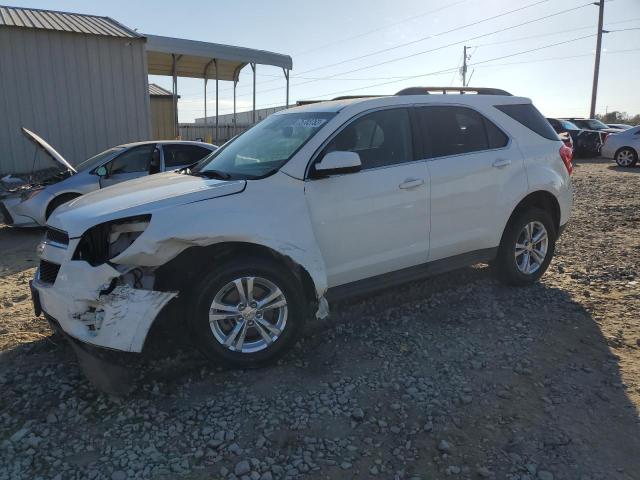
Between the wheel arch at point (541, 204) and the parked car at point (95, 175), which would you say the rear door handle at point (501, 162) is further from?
the parked car at point (95, 175)

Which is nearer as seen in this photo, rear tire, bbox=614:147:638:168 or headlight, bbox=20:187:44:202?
headlight, bbox=20:187:44:202

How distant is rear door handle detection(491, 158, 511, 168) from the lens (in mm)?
4555

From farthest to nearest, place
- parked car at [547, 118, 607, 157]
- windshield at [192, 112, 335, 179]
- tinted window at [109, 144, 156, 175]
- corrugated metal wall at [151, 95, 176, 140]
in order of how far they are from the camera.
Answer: corrugated metal wall at [151, 95, 176, 140]
parked car at [547, 118, 607, 157]
tinted window at [109, 144, 156, 175]
windshield at [192, 112, 335, 179]

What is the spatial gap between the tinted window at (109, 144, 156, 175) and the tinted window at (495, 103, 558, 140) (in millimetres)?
5764

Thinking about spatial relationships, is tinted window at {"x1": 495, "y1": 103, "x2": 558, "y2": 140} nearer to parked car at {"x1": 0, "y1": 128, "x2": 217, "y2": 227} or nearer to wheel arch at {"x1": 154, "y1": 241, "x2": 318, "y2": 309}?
wheel arch at {"x1": 154, "y1": 241, "x2": 318, "y2": 309}

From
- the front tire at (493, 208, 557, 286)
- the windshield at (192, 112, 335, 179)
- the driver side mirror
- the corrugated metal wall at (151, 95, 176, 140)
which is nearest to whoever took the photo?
the driver side mirror

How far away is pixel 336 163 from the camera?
3523 millimetres

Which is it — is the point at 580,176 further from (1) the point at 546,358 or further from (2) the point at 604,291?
(1) the point at 546,358

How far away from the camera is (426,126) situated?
4281 millimetres

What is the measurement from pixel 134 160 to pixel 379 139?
5552 millimetres

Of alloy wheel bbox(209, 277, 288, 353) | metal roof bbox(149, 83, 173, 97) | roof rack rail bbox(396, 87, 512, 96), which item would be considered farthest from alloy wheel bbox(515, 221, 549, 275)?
metal roof bbox(149, 83, 173, 97)

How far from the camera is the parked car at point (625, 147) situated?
53.9 feet

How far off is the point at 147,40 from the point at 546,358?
15.4 metres

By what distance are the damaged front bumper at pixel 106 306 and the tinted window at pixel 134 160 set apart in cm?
548
